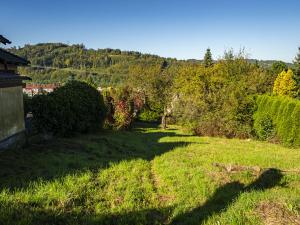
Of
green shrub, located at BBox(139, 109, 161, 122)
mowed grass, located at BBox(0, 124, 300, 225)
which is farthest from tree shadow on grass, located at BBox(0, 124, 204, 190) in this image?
green shrub, located at BBox(139, 109, 161, 122)

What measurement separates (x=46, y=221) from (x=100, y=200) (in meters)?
1.71

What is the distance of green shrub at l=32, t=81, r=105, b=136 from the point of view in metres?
16.7

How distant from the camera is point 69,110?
1848 centimetres

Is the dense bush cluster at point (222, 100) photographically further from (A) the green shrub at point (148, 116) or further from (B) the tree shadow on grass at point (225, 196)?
(B) the tree shadow on grass at point (225, 196)

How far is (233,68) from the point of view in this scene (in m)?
34.3

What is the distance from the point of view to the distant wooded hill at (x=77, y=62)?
3730 inches

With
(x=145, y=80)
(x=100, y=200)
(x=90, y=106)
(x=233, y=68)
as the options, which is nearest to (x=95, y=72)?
(x=145, y=80)

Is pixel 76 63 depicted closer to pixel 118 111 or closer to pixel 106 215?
pixel 118 111

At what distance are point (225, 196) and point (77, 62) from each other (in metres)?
117

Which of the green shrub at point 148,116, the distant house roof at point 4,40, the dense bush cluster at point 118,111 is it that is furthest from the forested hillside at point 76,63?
the distant house roof at point 4,40

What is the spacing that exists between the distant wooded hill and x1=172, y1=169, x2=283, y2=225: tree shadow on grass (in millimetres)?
70981

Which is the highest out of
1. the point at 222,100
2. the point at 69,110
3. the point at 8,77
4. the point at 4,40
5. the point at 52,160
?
the point at 4,40

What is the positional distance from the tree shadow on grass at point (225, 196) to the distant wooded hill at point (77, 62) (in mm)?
70981

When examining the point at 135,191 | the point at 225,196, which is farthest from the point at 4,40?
the point at 225,196
